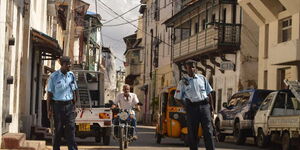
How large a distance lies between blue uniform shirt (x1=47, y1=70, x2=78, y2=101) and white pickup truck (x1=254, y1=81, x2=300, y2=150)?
337 inches

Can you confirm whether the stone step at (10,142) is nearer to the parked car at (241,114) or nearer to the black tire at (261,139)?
the black tire at (261,139)

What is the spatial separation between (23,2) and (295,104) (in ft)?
28.9

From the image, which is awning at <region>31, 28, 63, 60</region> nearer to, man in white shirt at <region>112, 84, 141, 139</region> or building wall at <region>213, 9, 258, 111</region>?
man in white shirt at <region>112, 84, 141, 139</region>

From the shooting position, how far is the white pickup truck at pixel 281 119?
20344mm

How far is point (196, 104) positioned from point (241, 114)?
1286 cm

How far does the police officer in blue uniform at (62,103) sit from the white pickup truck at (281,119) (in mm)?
8565

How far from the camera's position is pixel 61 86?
1335cm

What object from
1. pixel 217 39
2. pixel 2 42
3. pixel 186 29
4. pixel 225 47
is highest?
pixel 186 29

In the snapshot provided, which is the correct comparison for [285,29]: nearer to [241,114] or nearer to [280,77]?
[280,77]

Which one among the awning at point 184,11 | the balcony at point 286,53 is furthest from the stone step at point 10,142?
the awning at point 184,11

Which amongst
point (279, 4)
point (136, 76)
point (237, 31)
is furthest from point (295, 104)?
point (136, 76)

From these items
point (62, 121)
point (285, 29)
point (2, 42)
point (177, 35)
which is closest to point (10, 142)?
point (2, 42)

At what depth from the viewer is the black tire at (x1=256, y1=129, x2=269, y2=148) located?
897 inches

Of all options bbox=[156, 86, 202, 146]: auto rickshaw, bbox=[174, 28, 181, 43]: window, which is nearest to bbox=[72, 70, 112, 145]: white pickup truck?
bbox=[156, 86, 202, 146]: auto rickshaw
